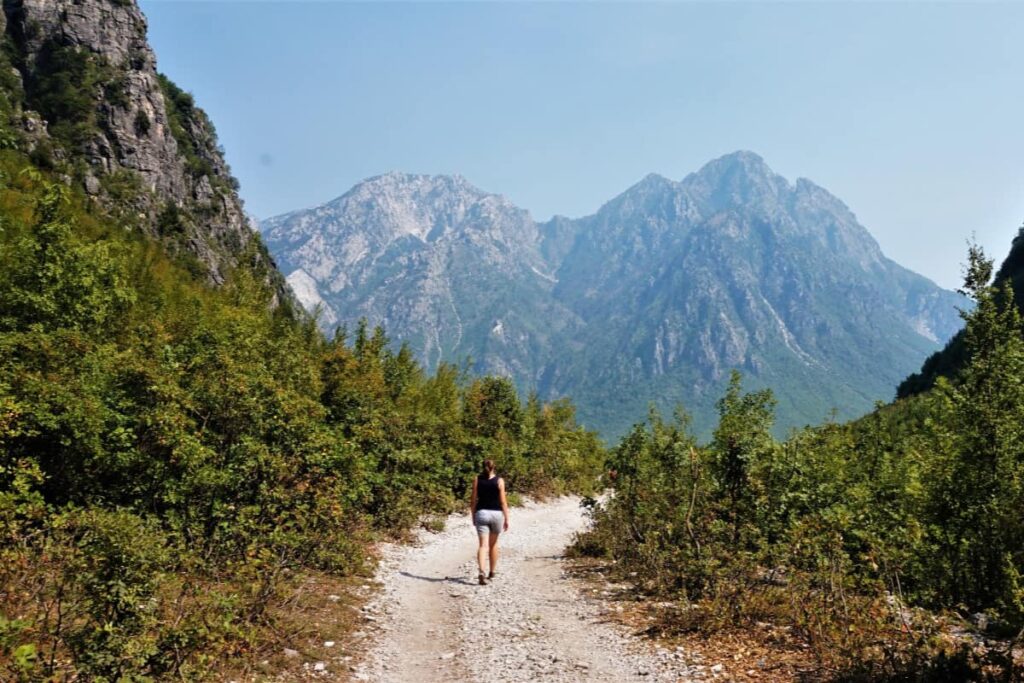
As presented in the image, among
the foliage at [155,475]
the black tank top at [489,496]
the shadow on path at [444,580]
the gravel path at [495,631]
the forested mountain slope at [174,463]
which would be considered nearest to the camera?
the foliage at [155,475]

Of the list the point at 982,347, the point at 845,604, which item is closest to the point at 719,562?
the point at 845,604

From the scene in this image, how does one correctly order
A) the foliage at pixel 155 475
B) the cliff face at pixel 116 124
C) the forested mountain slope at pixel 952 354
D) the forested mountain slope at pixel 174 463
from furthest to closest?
the forested mountain slope at pixel 952 354
the cliff face at pixel 116 124
the forested mountain slope at pixel 174 463
the foliage at pixel 155 475

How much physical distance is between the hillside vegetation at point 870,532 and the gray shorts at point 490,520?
11.3ft

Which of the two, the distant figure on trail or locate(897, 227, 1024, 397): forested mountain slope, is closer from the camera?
the distant figure on trail

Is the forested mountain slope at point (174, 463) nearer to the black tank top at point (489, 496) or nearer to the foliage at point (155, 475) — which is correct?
the foliage at point (155, 475)

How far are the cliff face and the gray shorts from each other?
62.9 meters

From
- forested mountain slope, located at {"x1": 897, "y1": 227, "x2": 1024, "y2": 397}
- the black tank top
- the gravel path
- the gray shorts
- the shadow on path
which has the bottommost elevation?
the gravel path

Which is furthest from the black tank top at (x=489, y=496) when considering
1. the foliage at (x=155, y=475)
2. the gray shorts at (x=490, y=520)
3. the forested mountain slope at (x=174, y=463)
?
the foliage at (x=155, y=475)

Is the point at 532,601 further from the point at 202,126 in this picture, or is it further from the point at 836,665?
the point at 202,126

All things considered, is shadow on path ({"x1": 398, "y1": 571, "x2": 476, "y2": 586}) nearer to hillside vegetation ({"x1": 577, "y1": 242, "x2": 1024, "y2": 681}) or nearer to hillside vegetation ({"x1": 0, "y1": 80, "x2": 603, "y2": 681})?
hillside vegetation ({"x1": 0, "y1": 80, "x2": 603, "y2": 681})

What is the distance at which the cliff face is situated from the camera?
70.9m

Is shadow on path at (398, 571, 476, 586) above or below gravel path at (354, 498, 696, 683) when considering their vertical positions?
above

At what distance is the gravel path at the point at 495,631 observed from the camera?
8.20m

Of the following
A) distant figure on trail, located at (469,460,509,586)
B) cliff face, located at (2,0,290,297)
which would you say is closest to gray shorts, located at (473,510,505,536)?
distant figure on trail, located at (469,460,509,586)
